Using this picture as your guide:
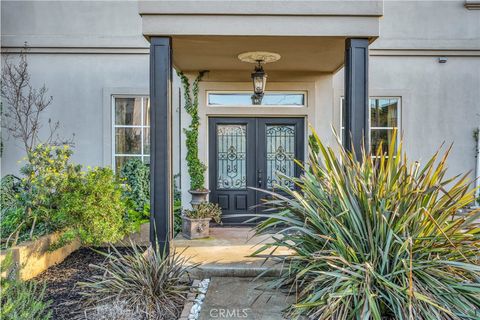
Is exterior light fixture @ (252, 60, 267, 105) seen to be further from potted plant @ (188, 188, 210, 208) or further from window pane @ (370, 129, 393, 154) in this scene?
window pane @ (370, 129, 393, 154)

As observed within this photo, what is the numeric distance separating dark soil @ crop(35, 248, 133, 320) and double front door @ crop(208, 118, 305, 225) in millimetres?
2331

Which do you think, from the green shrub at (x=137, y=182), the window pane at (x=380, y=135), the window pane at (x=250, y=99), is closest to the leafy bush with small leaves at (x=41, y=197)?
the green shrub at (x=137, y=182)

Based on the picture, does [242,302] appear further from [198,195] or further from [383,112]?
[383,112]

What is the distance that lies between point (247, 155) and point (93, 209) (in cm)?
322

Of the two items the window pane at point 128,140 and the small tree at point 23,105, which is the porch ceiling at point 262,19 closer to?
the window pane at point 128,140

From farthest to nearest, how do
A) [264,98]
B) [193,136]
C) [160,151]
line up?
1. [264,98]
2. [193,136]
3. [160,151]

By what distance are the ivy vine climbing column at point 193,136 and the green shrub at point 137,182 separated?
1.03 metres

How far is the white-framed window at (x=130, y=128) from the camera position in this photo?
7652mm

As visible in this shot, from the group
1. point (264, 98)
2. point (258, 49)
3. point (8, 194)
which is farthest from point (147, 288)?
point (264, 98)

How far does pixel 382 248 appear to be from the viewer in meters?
3.24

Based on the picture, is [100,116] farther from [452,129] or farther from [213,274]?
[452,129]

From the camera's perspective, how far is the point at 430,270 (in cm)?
313

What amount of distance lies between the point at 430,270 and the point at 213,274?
2.49 meters

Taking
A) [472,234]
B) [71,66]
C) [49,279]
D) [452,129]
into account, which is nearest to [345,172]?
[472,234]
